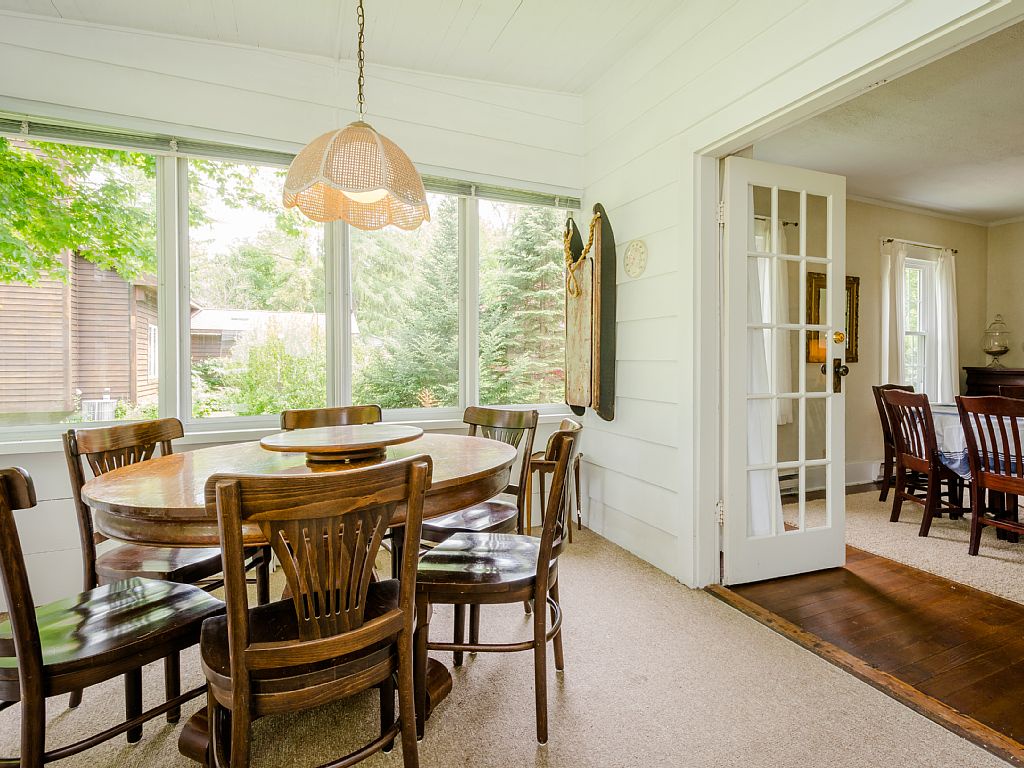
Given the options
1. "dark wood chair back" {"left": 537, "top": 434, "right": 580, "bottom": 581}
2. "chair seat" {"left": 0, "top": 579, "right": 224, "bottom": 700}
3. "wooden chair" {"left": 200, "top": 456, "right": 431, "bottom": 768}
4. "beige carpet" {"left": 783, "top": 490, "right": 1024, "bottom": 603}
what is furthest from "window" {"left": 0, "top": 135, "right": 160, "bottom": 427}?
"beige carpet" {"left": 783, "top": 490, "right": 1024, "bottom": 603}

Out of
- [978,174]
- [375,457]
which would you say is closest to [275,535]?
[375,457]

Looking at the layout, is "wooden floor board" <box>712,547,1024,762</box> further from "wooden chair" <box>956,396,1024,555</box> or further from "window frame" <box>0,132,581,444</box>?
"window frame" <box>0,132,581,444</box>

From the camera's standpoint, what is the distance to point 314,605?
46.6 inches

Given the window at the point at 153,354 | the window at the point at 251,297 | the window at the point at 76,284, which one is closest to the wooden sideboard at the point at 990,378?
the window at the point at 251,297

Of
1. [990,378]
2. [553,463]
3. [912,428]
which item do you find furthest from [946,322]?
[553,463]

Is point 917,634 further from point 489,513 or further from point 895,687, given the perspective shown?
point 489,513

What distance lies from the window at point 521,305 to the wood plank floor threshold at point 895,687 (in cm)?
181

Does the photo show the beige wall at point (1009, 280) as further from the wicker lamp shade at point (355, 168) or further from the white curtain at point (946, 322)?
the wicker lamp shade at point (355, 168)

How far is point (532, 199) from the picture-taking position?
11.7 ft

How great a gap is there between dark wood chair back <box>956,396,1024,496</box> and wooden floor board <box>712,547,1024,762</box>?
2.24 feet

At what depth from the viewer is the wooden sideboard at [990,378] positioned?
5125 millimetres

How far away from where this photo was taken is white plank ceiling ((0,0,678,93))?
255cm

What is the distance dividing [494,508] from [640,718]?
0.99 metres

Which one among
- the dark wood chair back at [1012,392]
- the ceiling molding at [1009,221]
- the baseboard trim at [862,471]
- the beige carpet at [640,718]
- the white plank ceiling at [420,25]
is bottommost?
the beige carpet at [640,718]
